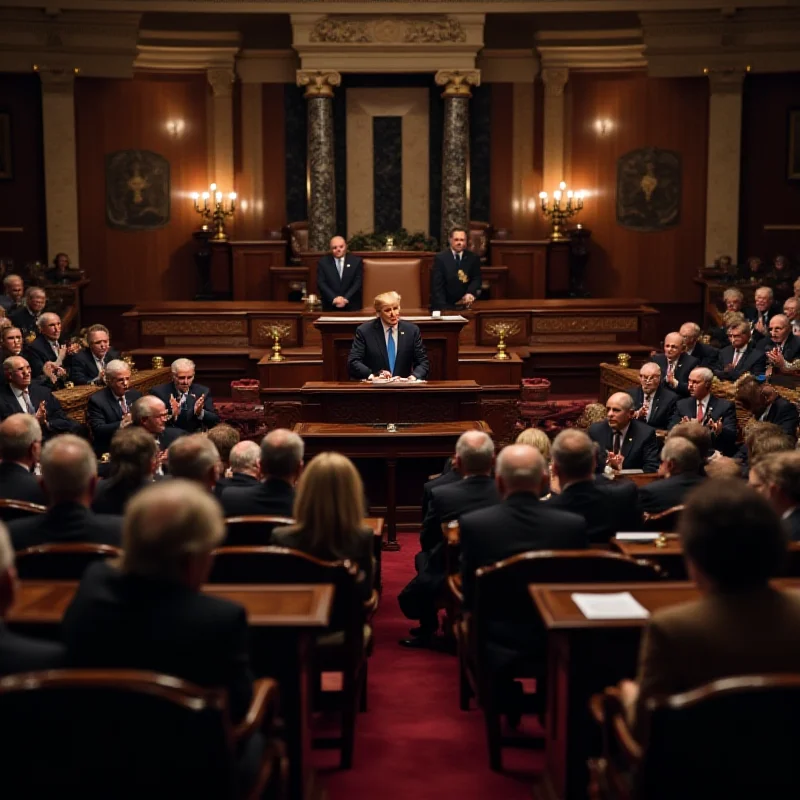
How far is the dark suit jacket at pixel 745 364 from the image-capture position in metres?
9.59

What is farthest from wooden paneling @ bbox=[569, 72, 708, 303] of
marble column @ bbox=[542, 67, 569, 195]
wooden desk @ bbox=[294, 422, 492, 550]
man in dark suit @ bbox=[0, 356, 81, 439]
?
man in dark suit @ bbox=[0, 356, 81, 439]

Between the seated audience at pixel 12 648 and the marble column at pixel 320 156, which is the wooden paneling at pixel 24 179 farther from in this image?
the seated audience at pixel 12 648

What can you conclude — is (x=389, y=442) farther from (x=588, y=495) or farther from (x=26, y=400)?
(x=588, y=495)

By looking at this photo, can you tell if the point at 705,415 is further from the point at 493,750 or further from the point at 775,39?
the point at 775,39

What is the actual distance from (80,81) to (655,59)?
7.31 metres

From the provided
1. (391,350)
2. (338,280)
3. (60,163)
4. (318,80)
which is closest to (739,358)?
(391,350)

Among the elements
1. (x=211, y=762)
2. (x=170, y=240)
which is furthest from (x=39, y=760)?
(x=170, y=240)

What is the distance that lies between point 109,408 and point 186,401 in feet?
1.89

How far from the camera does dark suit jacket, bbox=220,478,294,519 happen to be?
187 inches

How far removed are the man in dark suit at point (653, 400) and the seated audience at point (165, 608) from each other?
5.59 meters

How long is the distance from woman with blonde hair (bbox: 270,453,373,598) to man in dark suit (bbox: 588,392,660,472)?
3.16 metres

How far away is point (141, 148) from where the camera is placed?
51.9 ft

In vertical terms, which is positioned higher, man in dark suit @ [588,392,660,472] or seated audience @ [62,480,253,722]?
seated audience @ [62,480,253,722]

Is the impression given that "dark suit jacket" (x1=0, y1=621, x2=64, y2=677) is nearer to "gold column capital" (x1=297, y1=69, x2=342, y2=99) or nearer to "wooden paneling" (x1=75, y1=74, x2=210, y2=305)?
"gold column capital" (x1=297, y1=69, x2=342, y2=99)
